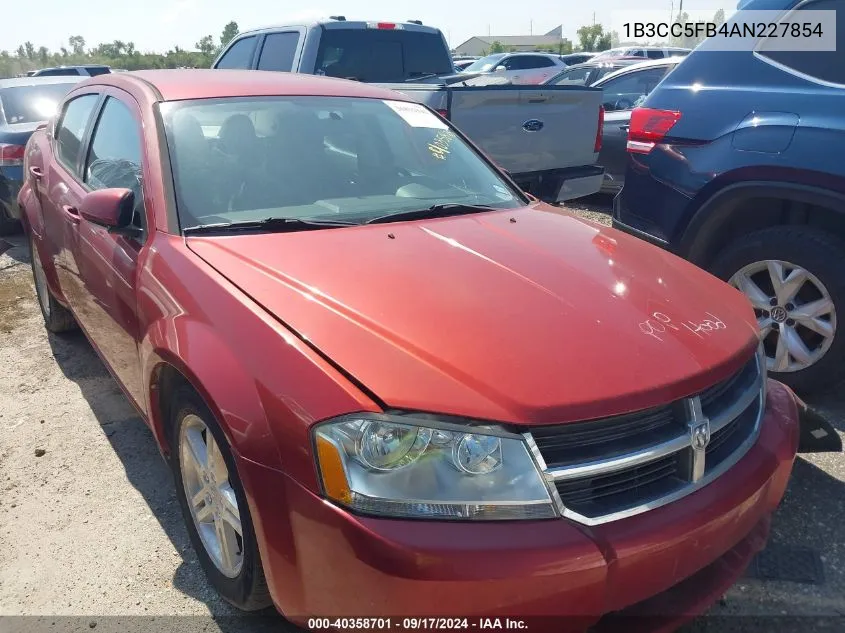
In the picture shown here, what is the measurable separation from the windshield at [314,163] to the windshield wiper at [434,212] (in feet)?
0.10

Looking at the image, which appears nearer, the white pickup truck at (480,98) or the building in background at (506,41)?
the white pickup truck at (480,98)

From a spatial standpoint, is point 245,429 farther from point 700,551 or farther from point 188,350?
point 700,551

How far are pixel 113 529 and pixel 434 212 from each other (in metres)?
1.81

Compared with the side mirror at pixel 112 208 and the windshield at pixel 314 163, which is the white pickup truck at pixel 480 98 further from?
the side mirror at pixel 112 208

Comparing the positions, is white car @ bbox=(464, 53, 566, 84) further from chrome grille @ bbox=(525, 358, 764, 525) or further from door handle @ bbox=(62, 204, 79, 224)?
chrome grille @ bbox=(525, 358, 764, 525)

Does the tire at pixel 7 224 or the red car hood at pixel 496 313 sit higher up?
the red car hood at pixel 496 313

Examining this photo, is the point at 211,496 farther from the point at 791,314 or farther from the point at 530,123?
the point at 530,123

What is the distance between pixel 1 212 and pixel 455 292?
7.11 metres

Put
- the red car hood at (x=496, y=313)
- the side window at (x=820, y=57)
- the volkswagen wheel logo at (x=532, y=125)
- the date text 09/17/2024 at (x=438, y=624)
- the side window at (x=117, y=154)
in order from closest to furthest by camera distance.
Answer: the date text 09/17/2024 at (x=438, y=624)
the red car hood at (x=496, y=313)
the side window at (x=117, y=154)
the side window at (x=820, y=57)
the volkswagen wheel logo at (x=532, y=125)

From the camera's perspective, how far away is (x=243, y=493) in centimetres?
194

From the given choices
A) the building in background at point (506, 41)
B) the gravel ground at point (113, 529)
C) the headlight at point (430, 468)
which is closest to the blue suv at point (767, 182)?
the gravel ground at point (113, 529)

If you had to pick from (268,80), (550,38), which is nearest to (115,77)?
(268,80)

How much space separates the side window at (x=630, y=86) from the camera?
8.66 m

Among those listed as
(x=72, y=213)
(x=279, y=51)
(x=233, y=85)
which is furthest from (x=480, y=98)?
(x=72, y=213)
